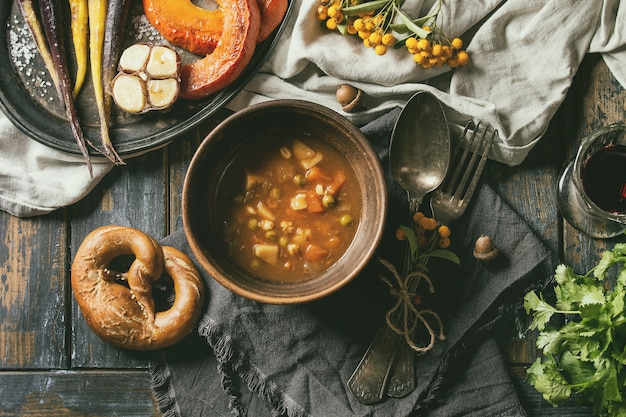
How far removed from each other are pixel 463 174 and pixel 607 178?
48 cm

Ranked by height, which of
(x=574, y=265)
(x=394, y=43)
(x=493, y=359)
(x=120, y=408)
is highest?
(x=394, y=43)

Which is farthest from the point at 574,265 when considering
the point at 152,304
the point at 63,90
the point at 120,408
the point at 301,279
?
the point at 63,90

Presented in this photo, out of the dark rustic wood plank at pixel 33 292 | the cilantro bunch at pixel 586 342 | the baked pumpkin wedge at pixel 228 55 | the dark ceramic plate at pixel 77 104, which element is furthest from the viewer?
the dark rustic wood plank at pixel 33 292

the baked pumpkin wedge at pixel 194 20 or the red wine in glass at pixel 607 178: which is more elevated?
the baked pumpkin wedge at pixel 194 20

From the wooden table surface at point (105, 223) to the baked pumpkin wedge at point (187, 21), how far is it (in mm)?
274

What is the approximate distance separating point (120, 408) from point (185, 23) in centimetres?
140

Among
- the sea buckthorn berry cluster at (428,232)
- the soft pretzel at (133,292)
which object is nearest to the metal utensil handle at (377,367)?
the sea buckthorn berry cluster at (428,232)

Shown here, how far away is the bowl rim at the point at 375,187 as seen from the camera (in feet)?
7.50

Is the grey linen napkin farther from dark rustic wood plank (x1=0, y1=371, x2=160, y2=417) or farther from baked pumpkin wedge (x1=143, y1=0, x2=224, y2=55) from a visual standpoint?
baked pumpkin wedge (x1=143, y1=0, x2=224, y2=55)

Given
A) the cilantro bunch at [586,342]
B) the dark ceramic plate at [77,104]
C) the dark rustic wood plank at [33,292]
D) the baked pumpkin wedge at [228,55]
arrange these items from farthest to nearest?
the dark rustic wood plank at [33,292]
the dark ceramic plate at [77,104]
the baked pumpkin wedge at [228,55]
the cilantro bunch at [586,342]

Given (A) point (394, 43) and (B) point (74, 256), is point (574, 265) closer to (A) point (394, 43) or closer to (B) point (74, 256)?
(A) point (394, 43)

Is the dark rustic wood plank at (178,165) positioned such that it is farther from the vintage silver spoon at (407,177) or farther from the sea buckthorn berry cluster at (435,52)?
the sea buckthorn berry cluster at (435,52)

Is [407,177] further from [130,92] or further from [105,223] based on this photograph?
[105,223]

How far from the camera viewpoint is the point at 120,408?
2.59m
